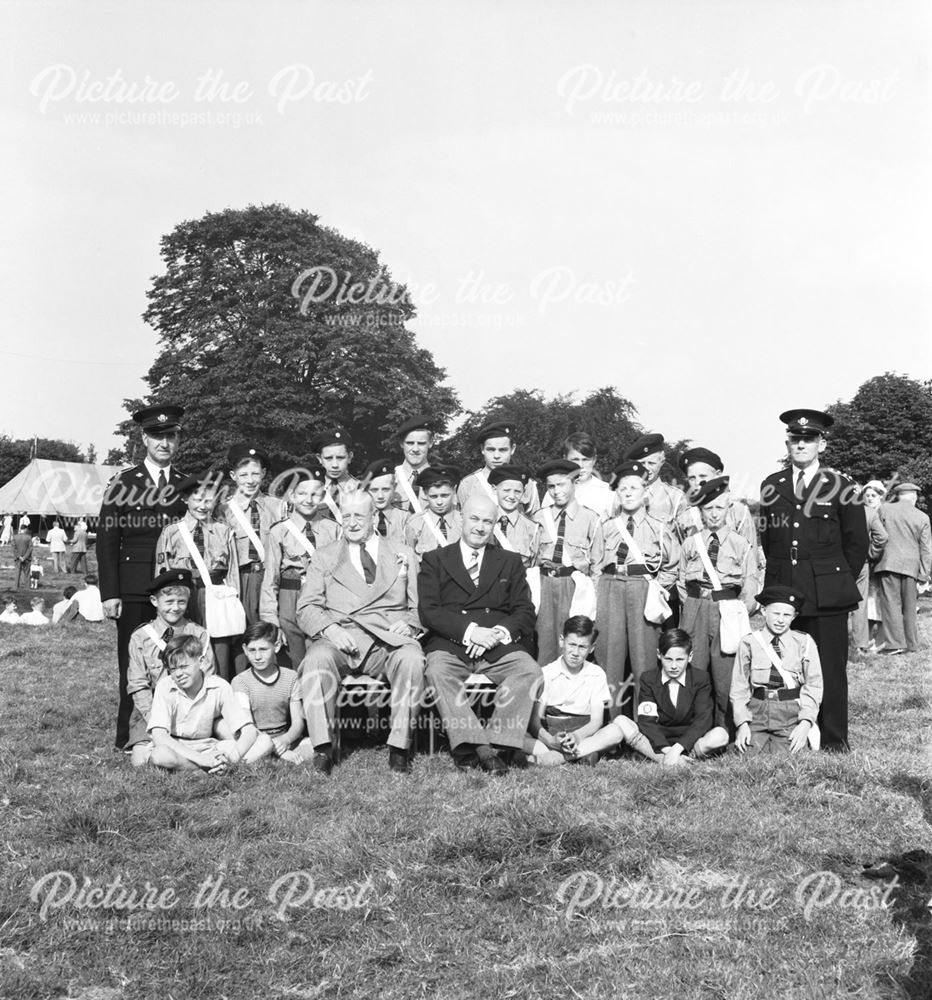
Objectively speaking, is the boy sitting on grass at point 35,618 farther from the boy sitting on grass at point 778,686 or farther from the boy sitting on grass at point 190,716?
the boy sitting on grass at point 778,686

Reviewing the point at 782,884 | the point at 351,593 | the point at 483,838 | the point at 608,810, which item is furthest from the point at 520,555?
the point at 782,884

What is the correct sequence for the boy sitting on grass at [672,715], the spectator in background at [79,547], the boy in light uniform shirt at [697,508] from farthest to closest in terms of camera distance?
the spectator in background at [79,547] → the boy in light uniform shirt at [697,508] → the boy sitting on grass at [672,715]

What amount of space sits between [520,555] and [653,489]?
1552 millimetres

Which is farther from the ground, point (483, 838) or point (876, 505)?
point (876, 505)

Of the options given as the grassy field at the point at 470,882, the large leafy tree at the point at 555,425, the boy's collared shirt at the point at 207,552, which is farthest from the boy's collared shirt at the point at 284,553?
the large leafy tree at the point at 555,425

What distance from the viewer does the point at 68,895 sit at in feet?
14.9

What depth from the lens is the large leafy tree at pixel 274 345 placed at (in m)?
32.4

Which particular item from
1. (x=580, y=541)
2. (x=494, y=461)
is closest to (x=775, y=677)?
(x=580, y=541)

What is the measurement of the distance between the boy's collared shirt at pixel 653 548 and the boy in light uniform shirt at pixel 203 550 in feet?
9.43

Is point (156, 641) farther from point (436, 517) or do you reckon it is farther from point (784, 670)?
point (784, 670)

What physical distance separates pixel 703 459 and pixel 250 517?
3611mm

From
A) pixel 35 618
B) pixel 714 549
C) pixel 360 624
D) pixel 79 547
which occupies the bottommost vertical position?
pixel 35 618

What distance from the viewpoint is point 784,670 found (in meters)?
Answer: 7.05

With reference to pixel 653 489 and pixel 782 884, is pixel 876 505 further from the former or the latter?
pixel 782 884
